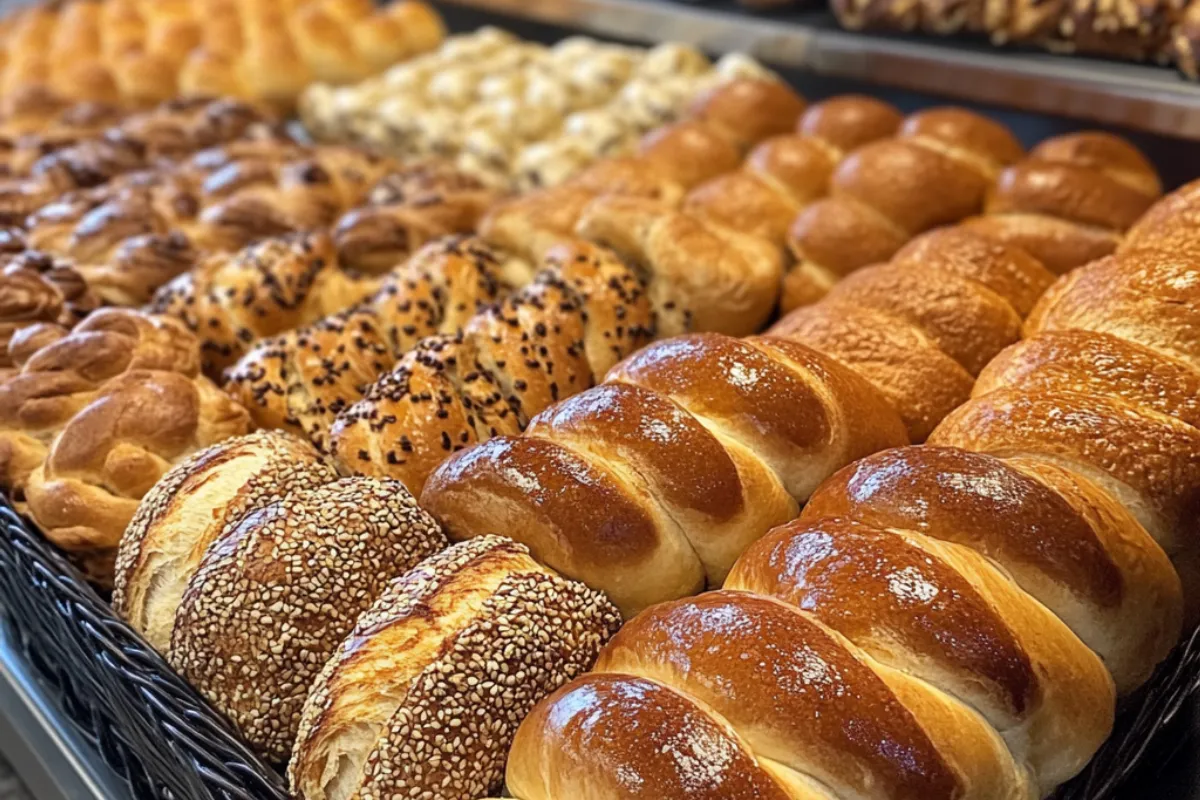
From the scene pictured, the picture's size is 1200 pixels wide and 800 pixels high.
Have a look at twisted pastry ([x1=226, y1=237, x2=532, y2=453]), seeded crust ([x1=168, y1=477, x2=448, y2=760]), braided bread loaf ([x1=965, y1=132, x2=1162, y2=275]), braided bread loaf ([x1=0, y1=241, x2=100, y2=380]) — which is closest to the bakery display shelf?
braided bread loaf ([x1=965, y1=132, x2=1162, y2=275])

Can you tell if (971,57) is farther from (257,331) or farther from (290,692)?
(290,692)

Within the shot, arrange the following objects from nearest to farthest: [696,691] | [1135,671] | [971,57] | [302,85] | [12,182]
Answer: [696,691] → [1135,671] → [971,57] → [12,182] → [302,85]

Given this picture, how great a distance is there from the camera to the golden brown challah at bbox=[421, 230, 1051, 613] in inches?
60.6

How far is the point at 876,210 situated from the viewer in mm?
2457

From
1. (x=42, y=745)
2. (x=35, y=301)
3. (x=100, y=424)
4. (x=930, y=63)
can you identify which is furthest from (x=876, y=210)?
(x=42, y=745)

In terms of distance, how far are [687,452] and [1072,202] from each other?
122 cm

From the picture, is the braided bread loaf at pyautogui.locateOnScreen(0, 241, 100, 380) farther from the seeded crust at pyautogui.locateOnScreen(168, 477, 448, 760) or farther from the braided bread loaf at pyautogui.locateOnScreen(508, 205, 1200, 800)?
the braided bread loaf at pyautogui.locateOnScreen(508, 205, 1200, 800)

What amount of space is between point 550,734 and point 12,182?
2748mm

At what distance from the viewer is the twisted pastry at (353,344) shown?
2080 mm

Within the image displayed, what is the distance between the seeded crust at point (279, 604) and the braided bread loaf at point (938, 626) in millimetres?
390

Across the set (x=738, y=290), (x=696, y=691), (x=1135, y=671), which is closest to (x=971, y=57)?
(x=738, y=290)

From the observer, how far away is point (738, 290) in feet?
7.61

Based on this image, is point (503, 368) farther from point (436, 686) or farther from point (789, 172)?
point (789, 172)

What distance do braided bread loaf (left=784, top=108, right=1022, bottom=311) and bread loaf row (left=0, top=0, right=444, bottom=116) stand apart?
248 centimetres
